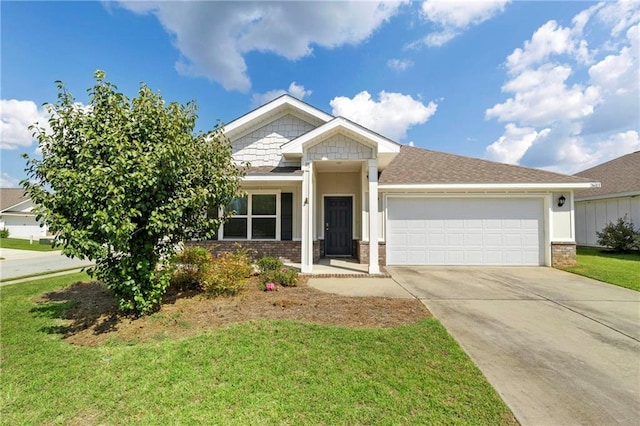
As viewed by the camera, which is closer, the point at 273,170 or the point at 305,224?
the point at 305,224


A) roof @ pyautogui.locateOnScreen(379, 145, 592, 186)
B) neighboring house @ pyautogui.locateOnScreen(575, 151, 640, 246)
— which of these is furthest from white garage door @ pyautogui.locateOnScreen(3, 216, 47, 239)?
neighboring house @ pyautogui.locateOnScreen(575, 151, 640, 246)

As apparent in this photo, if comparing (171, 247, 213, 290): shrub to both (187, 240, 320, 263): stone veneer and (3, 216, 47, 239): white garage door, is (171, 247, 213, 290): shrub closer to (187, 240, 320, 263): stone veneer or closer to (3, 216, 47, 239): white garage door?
(187, 240, 320, 263): stone veneer

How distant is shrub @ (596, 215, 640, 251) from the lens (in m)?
12.7

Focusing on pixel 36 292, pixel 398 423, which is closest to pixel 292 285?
pixel 398 423

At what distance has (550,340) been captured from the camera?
415 cm

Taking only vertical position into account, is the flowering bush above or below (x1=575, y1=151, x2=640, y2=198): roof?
below

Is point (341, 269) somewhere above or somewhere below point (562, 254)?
Answer: below

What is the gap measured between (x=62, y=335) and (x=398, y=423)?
205 inches

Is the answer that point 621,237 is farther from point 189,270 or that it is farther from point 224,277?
point 189,270

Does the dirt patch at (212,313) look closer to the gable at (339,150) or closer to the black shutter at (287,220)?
the gable at (339,150)

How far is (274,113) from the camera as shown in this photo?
424 inches

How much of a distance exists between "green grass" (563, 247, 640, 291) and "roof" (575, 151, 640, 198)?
12.9ft

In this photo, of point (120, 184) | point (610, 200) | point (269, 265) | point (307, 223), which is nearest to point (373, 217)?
point (307, 223)

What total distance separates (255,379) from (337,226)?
907 centimetres
